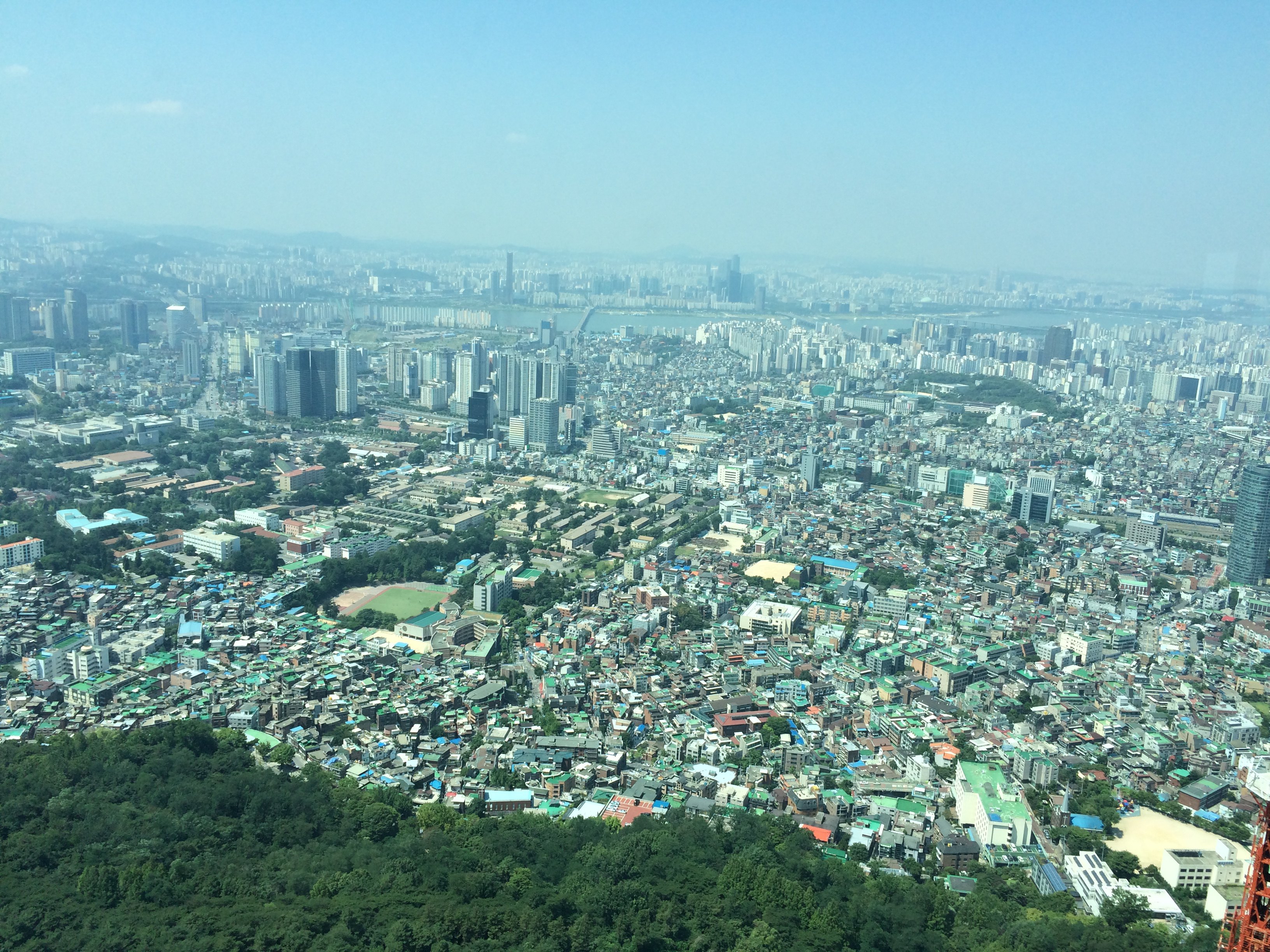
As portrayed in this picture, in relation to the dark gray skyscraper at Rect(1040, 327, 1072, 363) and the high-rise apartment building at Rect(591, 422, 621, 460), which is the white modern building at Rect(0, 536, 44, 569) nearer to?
the high-rise apartment building at Rect(591, 422, 621, 460)

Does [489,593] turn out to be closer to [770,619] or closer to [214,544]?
[770,619]

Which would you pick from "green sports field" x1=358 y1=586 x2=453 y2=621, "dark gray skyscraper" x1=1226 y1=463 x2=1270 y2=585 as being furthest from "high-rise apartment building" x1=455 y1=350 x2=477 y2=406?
"dark gray skyscraper" x1=1226 y1=463 x2=1270 y2=585

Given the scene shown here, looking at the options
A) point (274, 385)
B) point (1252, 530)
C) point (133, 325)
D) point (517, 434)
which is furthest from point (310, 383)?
point (1252, 530)

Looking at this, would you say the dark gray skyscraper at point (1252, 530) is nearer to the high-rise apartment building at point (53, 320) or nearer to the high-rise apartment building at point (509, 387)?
the high-rise apartment building at point (509, 387)

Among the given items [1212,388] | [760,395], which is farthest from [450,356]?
[1212,388]

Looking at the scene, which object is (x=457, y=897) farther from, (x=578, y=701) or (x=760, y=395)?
(x=760, y=395)

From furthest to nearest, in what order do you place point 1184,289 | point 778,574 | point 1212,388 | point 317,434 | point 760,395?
point 760,395, point 1212,388, point 1184,289, point 317,434, point 778,574
